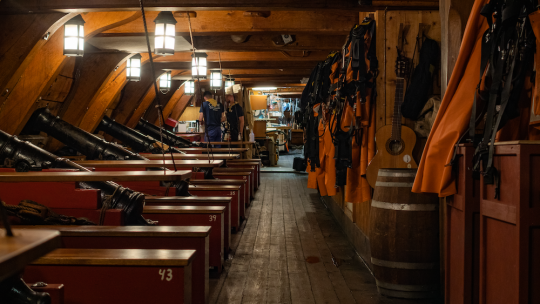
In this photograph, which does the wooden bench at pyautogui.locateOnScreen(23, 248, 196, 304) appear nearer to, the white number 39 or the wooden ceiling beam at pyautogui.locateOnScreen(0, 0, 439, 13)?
the white number 39

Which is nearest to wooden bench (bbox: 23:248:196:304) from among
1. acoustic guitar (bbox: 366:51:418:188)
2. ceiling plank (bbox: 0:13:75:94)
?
acoustic guitar (bbox: 366:51:418:188)

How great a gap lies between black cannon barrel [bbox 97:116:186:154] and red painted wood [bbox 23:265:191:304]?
599 centimetres

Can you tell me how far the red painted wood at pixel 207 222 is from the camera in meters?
3.68

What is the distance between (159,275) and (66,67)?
5.12 m

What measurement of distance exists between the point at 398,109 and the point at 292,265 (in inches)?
61.6

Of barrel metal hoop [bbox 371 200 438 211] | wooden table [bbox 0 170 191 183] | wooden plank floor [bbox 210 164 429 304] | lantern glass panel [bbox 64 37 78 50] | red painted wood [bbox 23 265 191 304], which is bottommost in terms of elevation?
wooden plank floor [bbox 210 164 429 304]

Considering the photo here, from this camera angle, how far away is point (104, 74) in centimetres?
711

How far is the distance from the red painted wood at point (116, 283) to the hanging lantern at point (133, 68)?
18.6 ft

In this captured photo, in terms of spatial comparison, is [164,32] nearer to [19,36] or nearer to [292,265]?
[19,36]

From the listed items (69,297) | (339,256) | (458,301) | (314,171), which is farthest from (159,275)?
(314,171)

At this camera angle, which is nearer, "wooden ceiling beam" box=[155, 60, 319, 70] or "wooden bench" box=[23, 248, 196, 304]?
"wooden bench" box=[23, 248, 196, 304]

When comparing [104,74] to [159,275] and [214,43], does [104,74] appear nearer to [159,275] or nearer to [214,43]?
[214,43]

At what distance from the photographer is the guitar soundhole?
12.5 feet

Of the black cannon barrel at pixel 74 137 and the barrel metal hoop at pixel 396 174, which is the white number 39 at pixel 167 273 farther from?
the black cannon barrel at pixel 74 137
